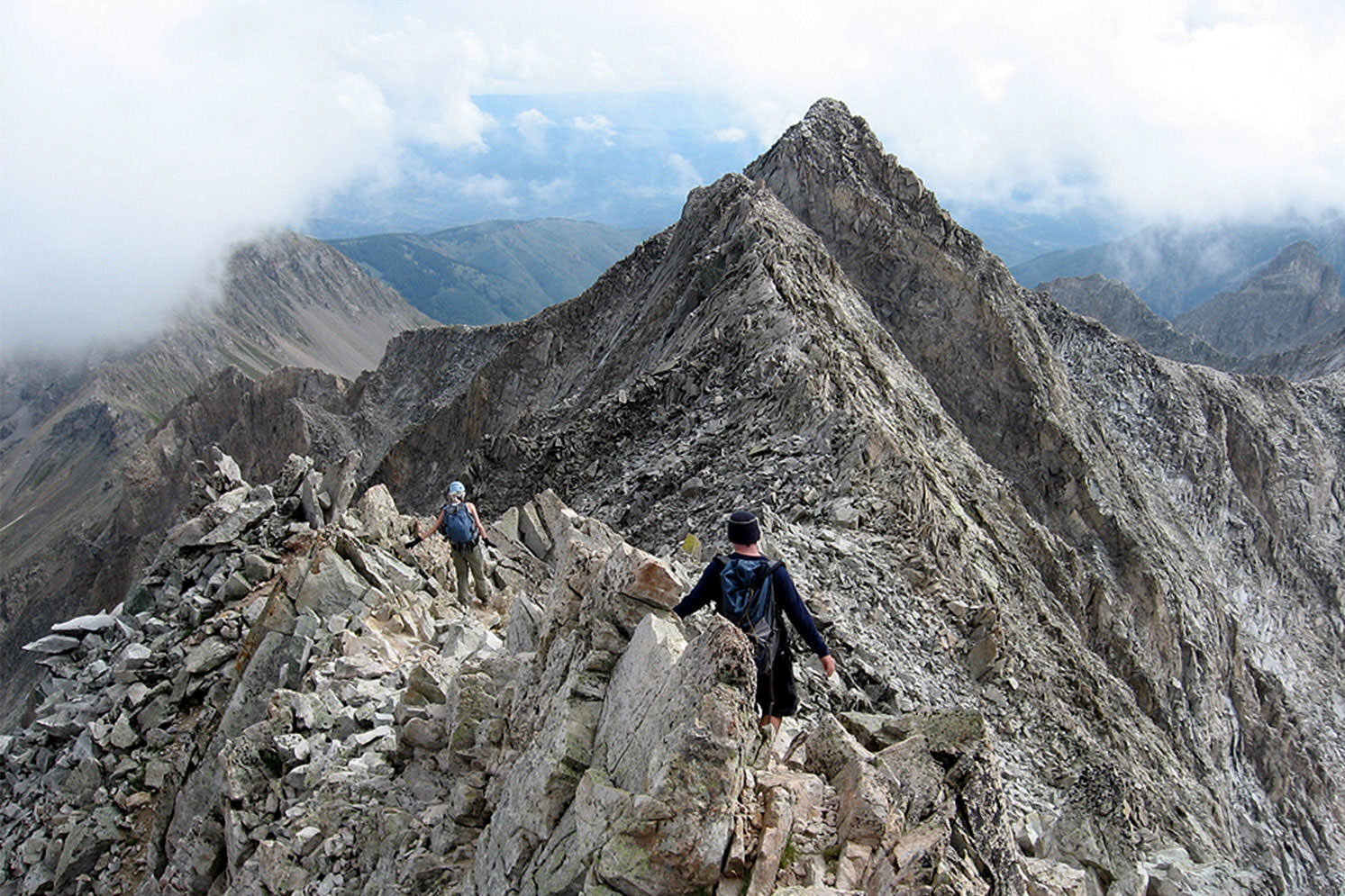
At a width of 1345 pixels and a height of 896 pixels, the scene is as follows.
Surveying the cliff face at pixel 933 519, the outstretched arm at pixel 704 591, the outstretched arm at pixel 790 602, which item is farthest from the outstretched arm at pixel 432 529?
the outstretched arm at pixel 790 602

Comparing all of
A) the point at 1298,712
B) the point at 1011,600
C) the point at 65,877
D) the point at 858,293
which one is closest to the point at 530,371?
the point at 858,293

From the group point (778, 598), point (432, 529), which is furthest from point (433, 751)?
point (432, 529)

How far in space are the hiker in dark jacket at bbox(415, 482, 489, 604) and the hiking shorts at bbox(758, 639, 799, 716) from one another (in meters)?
10.1

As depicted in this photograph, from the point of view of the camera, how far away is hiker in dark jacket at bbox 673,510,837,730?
9148 mm

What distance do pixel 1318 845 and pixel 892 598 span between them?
105 feet

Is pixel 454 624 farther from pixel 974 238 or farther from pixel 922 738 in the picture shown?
pixel 974 238

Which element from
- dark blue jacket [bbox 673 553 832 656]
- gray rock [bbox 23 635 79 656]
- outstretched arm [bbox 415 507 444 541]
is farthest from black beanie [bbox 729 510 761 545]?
gray rock [bbox 23 635 79 656]

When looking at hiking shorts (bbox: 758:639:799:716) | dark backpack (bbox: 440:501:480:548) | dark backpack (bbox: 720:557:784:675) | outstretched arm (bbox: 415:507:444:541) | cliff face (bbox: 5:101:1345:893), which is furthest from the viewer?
outstretched arm (bbox: 415:507:444:541)

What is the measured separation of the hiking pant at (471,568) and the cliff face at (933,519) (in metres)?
0.77

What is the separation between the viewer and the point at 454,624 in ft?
54.0

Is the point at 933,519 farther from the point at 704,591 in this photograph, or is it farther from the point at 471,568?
the point at 704,591

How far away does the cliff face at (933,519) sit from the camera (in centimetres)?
1034

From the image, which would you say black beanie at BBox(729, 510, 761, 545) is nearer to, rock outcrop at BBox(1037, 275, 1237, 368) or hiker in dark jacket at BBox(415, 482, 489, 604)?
hiker in dark jacket at BBox(415, 482, 489, 604)

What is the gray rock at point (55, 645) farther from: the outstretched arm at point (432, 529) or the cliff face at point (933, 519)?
the outstretched arm at point (432, 529)
